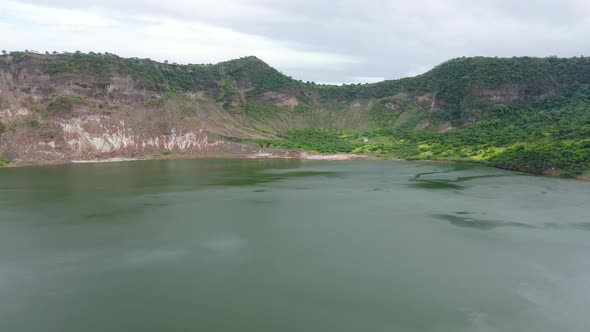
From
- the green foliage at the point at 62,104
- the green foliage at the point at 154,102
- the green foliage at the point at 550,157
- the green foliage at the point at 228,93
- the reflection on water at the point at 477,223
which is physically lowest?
the reflection on water at the point at 477,223

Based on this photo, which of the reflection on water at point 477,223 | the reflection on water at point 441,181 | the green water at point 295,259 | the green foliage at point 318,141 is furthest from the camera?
the green foliage at point 318,141

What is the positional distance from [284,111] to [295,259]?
93446mm

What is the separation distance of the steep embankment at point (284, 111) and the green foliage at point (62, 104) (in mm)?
177

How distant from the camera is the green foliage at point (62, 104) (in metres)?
73.8

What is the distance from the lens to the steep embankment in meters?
68.2

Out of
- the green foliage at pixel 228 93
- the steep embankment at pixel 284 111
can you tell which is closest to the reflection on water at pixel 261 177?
the steep embankment at pixel 284 111

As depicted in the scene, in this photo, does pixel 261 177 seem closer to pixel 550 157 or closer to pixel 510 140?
pixel 550 157

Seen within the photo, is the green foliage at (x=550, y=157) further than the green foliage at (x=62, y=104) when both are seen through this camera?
No

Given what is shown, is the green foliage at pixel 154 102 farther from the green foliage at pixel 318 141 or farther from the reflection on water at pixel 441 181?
the reflection on water at pixel 441 181

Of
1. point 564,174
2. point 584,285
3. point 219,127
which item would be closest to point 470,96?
point 564,174

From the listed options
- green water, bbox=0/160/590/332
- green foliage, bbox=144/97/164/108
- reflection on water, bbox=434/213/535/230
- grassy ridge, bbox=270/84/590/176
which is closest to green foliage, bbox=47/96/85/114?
green foliage, bbox=144/97/164/108

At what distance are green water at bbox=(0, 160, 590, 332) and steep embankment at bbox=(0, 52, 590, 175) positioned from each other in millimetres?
28444

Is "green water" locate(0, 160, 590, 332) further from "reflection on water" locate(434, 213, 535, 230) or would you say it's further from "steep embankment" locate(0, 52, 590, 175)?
"steep embankment" locate(0, 52, 590, 175)

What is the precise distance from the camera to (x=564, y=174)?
159 feet
